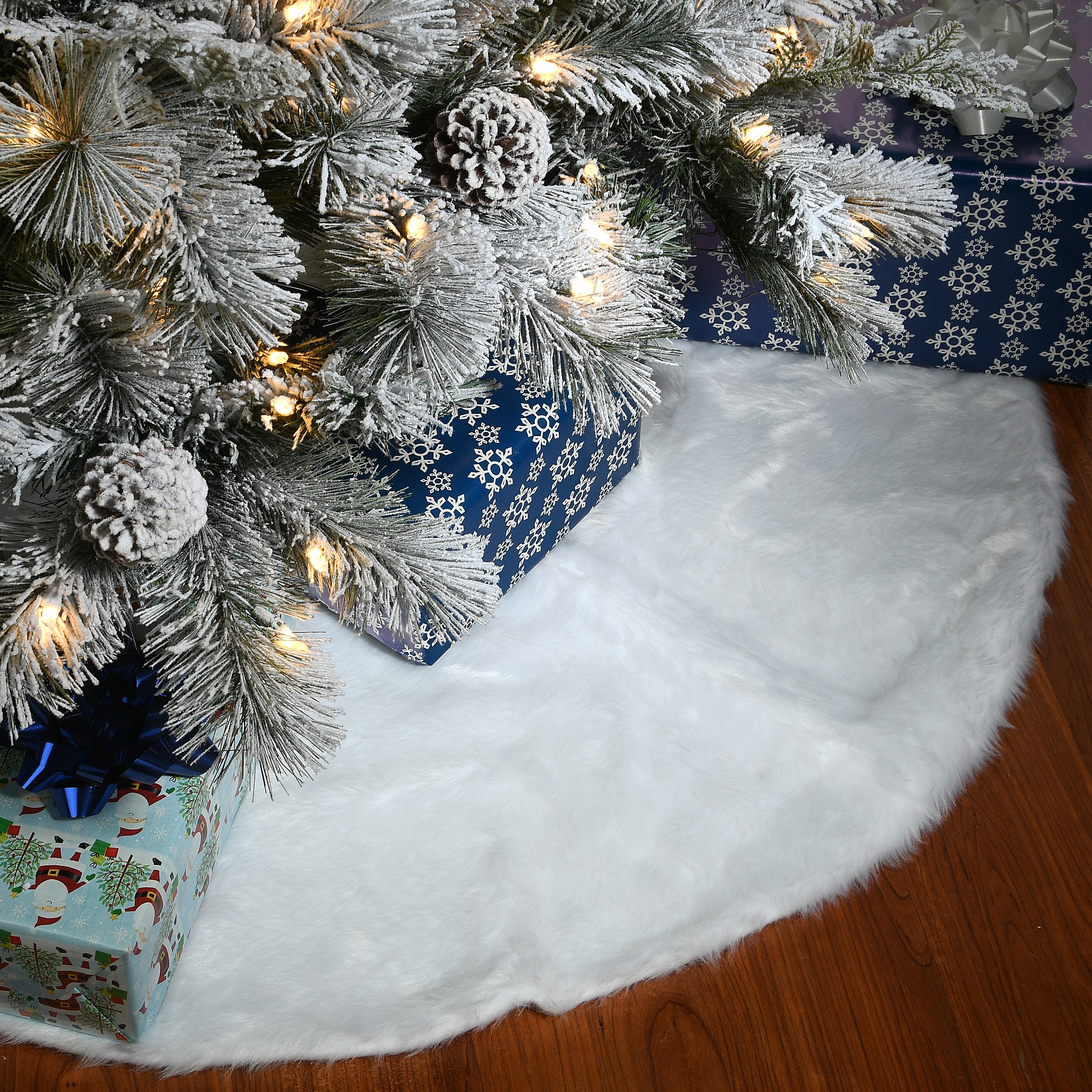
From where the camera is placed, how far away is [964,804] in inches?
43.5

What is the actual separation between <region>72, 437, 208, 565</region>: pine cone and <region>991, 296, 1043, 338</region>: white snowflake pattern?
3.86 ft

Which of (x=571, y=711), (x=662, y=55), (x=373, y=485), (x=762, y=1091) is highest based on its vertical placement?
(x=662, y=55)

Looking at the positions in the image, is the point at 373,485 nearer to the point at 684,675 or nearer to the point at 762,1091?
the point at 684,675

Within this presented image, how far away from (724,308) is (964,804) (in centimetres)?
76

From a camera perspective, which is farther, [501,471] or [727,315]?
[727,315]

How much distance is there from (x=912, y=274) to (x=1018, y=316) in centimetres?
17

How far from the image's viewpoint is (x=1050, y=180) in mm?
1275

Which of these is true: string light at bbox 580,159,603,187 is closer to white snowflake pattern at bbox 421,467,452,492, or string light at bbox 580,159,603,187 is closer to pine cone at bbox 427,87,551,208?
pine cone at bbox 427,87,551,208

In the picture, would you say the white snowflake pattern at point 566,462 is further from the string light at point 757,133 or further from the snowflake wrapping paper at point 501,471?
the string light at point 757,133

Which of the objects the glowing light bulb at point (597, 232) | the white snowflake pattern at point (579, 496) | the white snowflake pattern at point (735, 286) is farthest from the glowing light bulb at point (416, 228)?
the white snowflake pattern at point (735, 286)

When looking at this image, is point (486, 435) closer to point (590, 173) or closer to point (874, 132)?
point (590, 173)

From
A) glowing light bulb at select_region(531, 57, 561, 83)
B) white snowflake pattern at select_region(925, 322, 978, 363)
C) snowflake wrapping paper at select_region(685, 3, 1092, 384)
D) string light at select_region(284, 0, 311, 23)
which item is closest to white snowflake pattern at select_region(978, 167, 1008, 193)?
snowflake wrapping paper at select_region(685, 3, 1092, 384)

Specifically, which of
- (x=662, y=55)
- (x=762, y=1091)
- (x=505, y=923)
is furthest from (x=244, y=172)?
(x=762, y=1091)

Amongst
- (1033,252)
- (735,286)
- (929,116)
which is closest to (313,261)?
(735,286)
